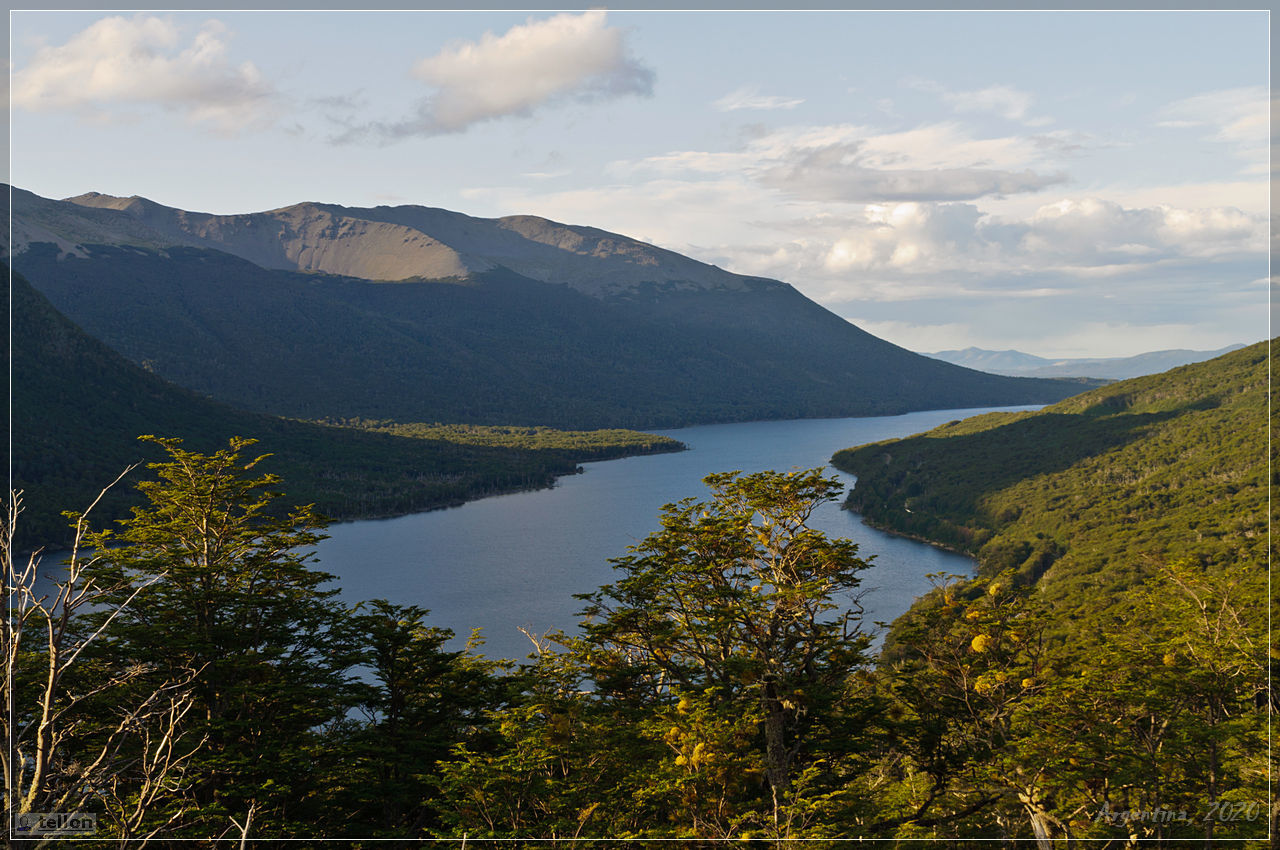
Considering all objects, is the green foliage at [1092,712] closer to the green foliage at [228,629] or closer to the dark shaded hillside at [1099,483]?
the green foliage at [228,629]

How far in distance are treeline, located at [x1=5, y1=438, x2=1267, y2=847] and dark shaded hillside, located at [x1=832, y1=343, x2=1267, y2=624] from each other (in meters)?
46.7

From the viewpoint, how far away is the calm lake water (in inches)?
3265

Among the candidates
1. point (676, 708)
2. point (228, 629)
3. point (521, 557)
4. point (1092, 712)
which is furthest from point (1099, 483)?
point (228, 629)

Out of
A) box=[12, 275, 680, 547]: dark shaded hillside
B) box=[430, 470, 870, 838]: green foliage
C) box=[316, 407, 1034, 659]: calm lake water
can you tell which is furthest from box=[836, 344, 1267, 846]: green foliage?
box=[12, 275, 680, 547]: dark shaded hillside

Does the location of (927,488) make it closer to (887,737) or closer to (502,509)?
(502,509)

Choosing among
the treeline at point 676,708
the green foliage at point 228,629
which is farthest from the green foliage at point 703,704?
the green foliage at point 228,629

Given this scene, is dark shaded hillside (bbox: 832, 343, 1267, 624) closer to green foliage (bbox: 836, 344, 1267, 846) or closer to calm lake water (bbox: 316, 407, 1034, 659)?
calm lake water (bbox: 316, 407, 1034, 659)

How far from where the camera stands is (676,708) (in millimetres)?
21469

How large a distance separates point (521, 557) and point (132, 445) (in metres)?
76.6

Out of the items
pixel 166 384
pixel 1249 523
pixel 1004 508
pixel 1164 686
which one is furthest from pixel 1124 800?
pixel 166 384

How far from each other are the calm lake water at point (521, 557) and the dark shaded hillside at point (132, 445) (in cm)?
1204

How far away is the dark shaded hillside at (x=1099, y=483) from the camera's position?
82.7 metres

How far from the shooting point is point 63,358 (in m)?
151

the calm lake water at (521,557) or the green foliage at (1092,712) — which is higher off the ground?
the green foliage at (1092,712)
